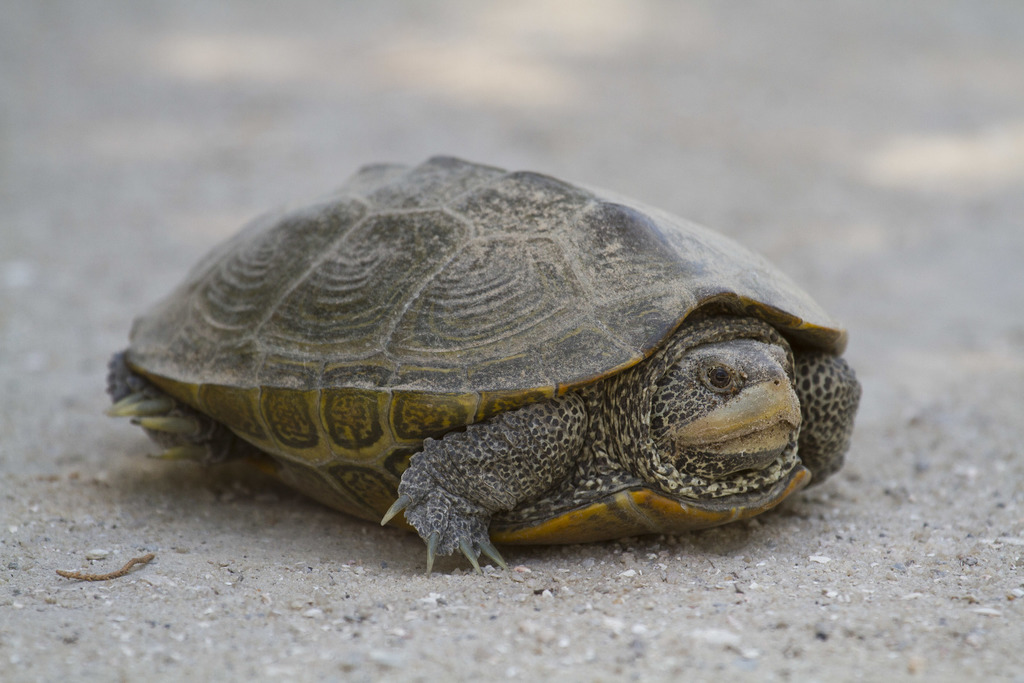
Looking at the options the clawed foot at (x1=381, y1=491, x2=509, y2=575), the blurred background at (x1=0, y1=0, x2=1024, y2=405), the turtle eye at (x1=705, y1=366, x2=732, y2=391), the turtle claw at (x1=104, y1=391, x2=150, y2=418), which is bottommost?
the clawed foot at (x1=381, y1=491, x2=509, y2=575)

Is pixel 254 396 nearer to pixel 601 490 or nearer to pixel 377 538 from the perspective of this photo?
pixel 377 538

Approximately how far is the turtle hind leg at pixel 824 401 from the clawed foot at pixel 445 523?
50.0 inches

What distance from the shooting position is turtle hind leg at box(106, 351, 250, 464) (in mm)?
3305

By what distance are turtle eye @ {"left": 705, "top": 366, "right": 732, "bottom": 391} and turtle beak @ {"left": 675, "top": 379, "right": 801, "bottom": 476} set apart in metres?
0.05

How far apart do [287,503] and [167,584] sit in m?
0.94

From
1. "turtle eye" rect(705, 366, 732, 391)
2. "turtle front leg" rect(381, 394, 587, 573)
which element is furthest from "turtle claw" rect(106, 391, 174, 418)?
"turtle eye" rect(705, 366, 732, 391)

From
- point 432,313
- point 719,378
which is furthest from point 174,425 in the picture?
point 719,378

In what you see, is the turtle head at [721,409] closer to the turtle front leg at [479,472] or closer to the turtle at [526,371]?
the turtle at [526,371]

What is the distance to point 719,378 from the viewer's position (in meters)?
2.61

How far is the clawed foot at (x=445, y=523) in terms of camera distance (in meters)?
2.61

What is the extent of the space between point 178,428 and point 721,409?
214 cm

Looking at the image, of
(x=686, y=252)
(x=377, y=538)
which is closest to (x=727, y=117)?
(x=686, y=252)

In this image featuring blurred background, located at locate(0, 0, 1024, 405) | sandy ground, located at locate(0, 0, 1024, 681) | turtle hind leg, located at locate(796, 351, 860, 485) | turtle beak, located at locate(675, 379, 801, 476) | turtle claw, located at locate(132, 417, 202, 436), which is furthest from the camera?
blurred background, located at locate(0, 0, 1024, 405)

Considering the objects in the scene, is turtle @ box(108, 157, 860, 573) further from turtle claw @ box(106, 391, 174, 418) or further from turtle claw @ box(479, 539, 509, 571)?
turtle claw @ box(106, 391, 174, 418)
